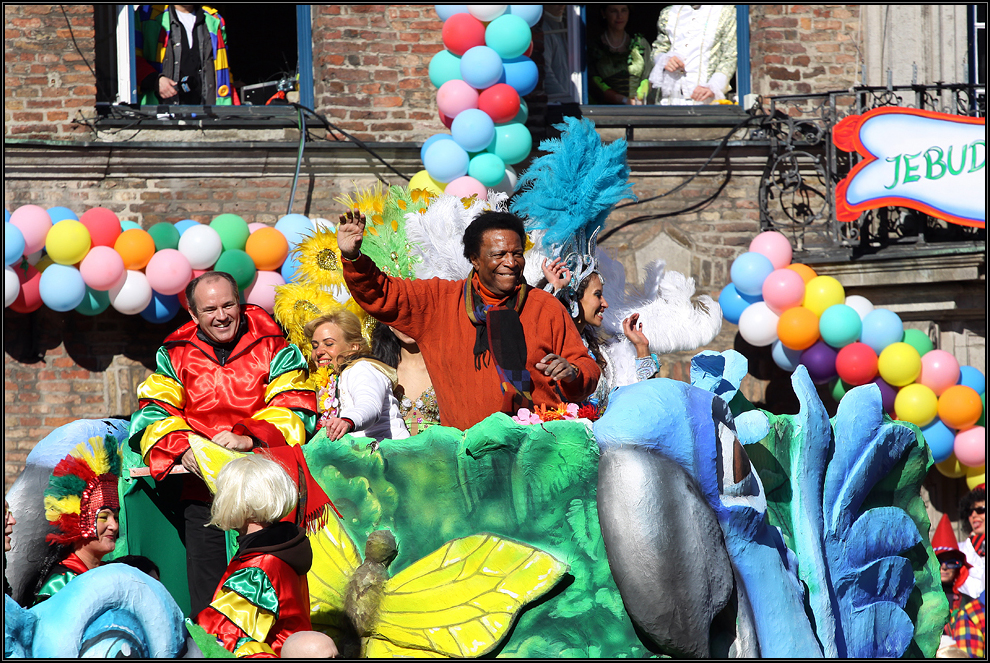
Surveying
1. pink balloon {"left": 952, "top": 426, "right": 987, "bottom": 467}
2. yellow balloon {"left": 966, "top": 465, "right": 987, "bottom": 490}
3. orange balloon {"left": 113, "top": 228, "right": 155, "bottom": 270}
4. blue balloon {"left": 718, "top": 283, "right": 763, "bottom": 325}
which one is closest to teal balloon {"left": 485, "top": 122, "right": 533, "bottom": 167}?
blue balloon {"left": 718, "top": 283, "right": 763, "bottom": 325}

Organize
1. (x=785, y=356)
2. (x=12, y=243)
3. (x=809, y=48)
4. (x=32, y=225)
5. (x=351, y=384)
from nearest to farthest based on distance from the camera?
(x=351, y=384) < (x=12, y=243) < (x=32, y=225) < (x=785, y=356) < (x=809, y=48)

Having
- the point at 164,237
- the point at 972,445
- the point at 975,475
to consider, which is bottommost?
the point at 975,475

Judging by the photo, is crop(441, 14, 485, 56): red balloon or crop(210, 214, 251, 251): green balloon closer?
crop(210, 214, 251, 251): green balloon

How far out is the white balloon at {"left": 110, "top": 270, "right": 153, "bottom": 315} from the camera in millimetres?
5977

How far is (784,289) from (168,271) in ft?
11.5

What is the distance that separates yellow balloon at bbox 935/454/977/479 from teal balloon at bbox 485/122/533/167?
10.2 ft

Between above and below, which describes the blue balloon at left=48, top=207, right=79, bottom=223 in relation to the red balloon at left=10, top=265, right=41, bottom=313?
above

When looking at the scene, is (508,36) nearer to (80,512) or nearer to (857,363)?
(857,363)

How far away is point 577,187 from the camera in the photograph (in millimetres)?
5031

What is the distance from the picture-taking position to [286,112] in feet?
23.4

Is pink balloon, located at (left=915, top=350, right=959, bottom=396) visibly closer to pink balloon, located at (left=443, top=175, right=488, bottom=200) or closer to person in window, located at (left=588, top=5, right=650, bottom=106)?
pink balloon, located at (left=443, top=175, right=488, bottom=200)

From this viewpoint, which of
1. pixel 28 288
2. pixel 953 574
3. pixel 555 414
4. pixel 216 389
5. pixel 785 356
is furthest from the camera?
pixel 785 356

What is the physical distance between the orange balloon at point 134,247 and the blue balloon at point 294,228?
28.7 inches

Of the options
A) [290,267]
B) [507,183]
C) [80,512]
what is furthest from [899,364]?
[80,512]
